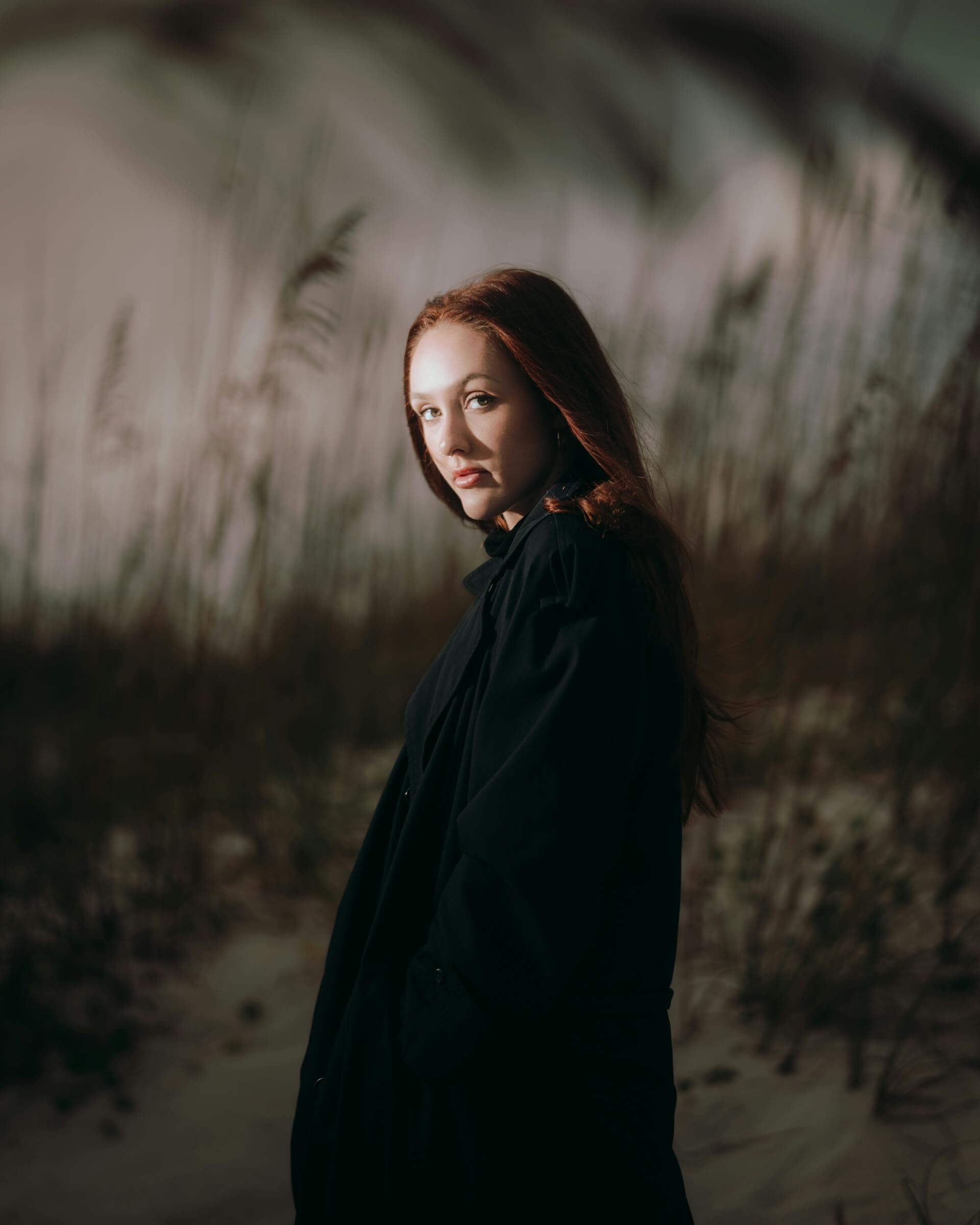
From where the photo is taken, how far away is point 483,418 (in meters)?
0.84

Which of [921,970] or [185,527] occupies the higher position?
[185,527]

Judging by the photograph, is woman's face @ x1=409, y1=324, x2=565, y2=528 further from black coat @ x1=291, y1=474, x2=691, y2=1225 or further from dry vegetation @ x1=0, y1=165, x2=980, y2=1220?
dry vegetation @ x1=0, y1=165, x2=980, y2=1220

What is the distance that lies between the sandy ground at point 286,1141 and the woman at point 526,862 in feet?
2.28

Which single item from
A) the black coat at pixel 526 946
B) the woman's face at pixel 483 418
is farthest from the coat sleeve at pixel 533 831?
the woman's face at pixel 483 418

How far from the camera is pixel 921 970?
1.79 meters

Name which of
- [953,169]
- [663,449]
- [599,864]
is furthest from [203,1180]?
→ [953,169]

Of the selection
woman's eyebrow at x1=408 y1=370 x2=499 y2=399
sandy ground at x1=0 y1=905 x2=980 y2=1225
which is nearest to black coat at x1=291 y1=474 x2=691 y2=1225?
woman's eyebrow at x1=408 y1=370 x2=499 y2=399

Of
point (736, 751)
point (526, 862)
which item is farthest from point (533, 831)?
point (736, 751)

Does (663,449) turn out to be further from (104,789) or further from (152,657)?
(104,789)

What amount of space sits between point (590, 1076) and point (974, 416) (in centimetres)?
158

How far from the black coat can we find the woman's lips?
8 cm

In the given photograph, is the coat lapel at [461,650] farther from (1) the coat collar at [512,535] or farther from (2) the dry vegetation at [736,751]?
(2) the dry vegetation at [736,751]

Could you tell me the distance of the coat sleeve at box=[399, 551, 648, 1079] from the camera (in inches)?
26.0

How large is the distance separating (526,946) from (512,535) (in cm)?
37
